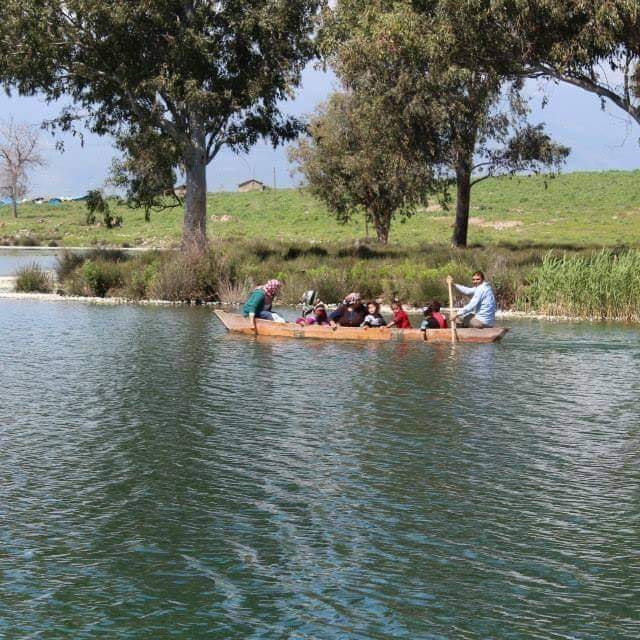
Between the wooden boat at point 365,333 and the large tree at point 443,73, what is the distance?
37.3 feet

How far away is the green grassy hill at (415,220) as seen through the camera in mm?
78675

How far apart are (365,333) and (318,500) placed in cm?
1381

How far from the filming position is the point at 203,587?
361 inches

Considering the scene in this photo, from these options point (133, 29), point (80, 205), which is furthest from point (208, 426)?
point (80, 205)

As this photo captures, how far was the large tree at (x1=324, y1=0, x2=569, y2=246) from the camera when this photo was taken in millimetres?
33344

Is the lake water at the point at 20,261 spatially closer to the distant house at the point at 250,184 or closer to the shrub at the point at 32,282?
the shrub at the point at 32,282

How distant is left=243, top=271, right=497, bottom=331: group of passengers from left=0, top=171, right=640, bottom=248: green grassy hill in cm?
4034

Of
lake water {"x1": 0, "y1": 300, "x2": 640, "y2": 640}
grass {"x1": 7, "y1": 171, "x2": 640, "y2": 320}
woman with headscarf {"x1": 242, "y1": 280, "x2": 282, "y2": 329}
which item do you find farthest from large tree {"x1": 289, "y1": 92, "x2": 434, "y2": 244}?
lake water {"x1": 0, "y1": 300, "x2": 640, "y2": 640}

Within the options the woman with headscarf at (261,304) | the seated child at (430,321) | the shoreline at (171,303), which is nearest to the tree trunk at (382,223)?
the shoreline at (171,303)

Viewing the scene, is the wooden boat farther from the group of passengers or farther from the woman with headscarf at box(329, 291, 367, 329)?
the woman with headscarf at box(329, 291, 367, 329)

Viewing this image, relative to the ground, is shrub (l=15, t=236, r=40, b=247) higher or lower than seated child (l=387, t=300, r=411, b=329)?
higher

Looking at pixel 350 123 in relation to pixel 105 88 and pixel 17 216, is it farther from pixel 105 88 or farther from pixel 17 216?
pixel 17 216

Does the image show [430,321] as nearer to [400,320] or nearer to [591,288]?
[400,320]

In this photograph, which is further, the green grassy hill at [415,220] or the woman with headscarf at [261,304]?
the green grassy hill at [415,220]
